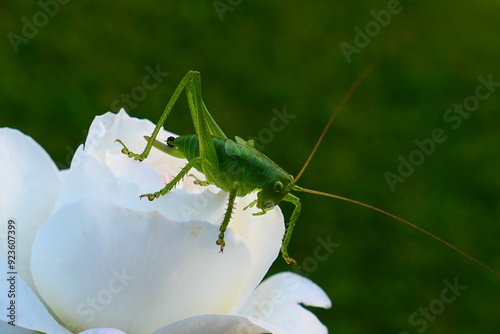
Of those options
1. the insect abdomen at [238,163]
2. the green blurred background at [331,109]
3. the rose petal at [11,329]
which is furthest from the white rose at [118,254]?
the green blurred background at [331,109]

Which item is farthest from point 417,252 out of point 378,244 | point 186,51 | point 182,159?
point 182,159

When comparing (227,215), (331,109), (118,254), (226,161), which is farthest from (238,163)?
(331,109)

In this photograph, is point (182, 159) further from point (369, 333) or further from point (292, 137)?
point (292, 137)

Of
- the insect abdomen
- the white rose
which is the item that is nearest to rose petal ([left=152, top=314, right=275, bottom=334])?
the white rose

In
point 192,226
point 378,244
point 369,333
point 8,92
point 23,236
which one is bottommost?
point 8,92

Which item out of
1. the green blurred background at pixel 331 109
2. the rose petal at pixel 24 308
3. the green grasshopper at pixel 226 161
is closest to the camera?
the rose petal at pixel 24 308

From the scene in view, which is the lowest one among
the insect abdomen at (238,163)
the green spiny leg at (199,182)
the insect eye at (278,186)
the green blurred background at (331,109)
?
the green blurred background at (331,109)

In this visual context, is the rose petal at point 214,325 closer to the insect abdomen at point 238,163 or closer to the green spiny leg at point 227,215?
the green spiny leg at point 227,215
